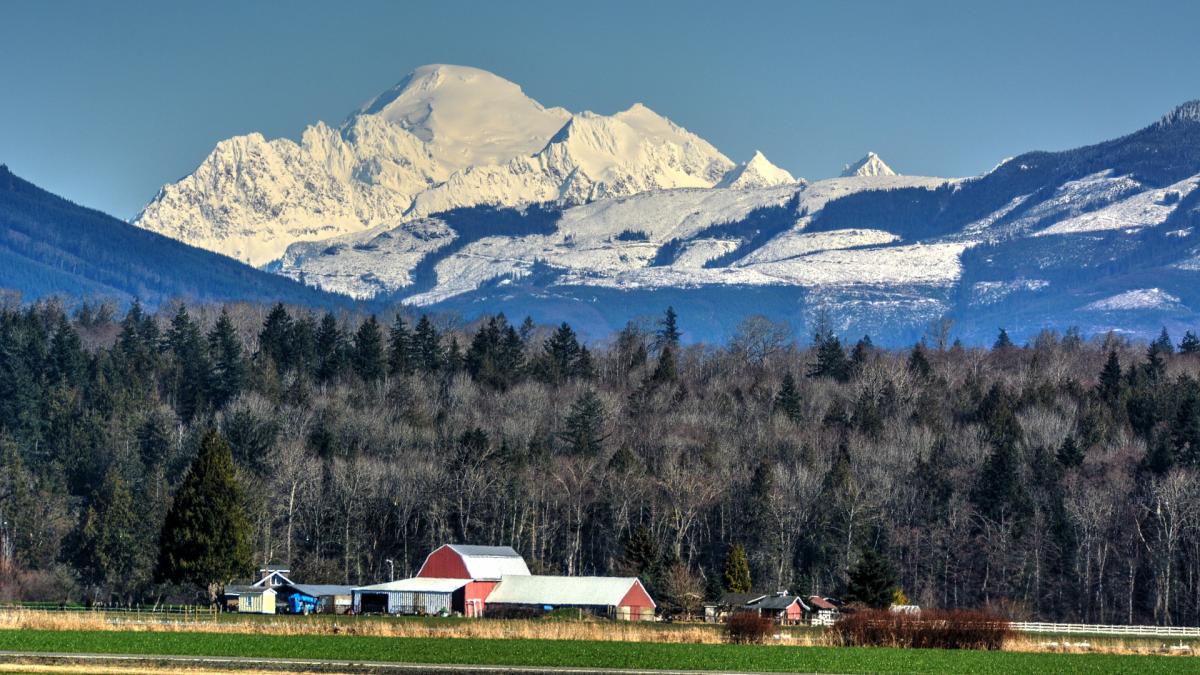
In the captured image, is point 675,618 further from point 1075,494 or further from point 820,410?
point 820,410

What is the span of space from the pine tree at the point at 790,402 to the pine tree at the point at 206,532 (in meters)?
62.2

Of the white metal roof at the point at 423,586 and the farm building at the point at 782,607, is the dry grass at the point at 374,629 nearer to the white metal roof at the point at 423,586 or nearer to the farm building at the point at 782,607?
the farm building at the point at 782,607

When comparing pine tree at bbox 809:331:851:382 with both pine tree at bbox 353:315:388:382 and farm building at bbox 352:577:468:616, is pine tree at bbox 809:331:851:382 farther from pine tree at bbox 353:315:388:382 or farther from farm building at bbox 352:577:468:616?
farm building at bbox 352:577:468:616

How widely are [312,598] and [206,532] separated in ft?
40.2

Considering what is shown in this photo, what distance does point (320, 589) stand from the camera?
380ft

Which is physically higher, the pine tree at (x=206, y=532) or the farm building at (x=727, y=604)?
the pine tree at (x=206, y=532)

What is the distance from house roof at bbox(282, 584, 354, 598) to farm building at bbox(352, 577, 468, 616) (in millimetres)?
2436

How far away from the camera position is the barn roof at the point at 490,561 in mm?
117312

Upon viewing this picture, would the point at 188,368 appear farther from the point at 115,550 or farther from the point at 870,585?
the point at 870,585

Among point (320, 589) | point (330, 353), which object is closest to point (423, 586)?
point (320, 589)

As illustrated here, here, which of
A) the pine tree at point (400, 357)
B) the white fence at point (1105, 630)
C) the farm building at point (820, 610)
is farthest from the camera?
the pine tree at point (400, 357)

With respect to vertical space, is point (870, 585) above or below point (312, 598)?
above

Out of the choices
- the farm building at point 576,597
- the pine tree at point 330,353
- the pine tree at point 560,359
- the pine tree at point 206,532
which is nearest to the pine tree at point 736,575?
the farm building at point 576,597

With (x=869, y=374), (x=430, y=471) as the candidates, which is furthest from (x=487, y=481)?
(x=869, y=374)
